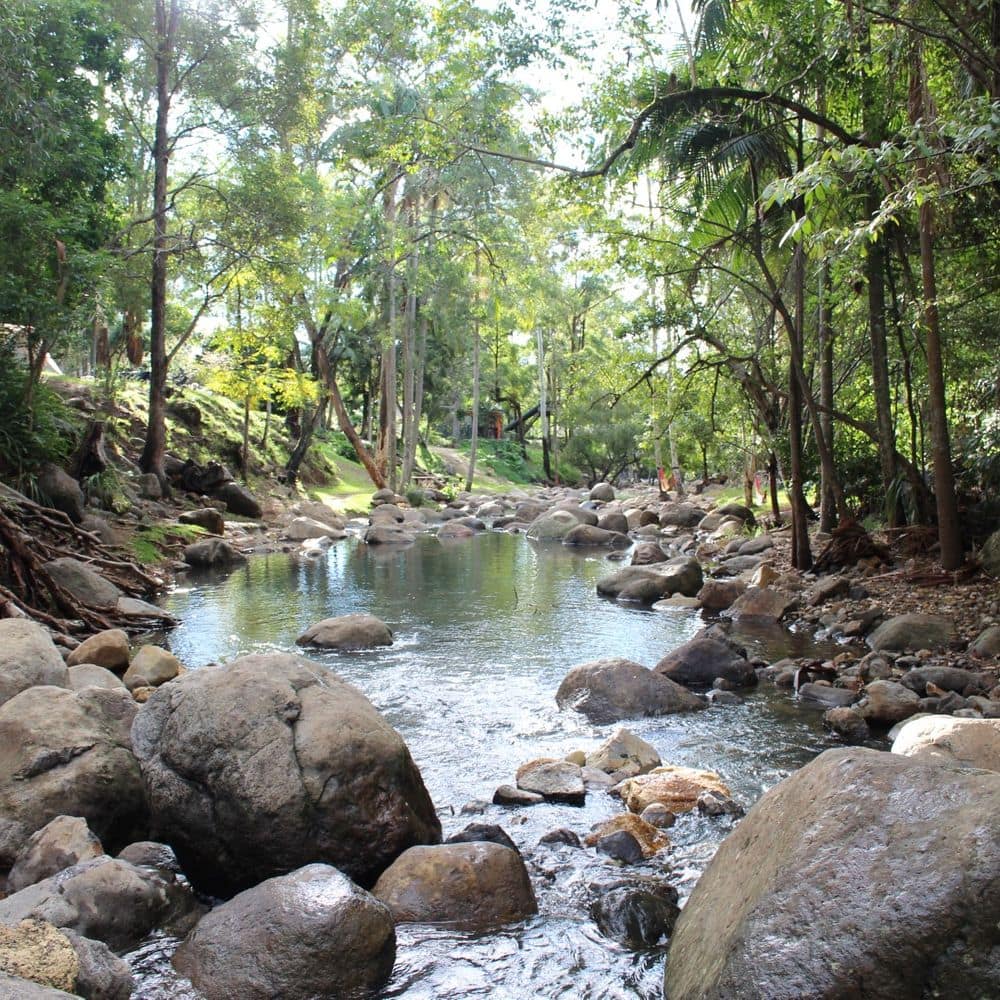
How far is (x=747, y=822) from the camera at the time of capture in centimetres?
400

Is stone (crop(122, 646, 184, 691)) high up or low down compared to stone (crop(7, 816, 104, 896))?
up

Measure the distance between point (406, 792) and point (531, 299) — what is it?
67.4ft

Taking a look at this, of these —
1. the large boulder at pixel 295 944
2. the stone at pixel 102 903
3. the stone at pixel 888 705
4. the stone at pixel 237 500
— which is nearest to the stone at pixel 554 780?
the large boulder at pixel 295 944

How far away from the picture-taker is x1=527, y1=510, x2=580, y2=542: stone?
2584 centimetres

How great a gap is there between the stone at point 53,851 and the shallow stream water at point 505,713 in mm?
698

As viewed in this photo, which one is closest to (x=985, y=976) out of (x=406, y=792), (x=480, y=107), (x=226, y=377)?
(x=406, y=792)

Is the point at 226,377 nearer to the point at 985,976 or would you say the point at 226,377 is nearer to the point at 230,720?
the point at 230,720

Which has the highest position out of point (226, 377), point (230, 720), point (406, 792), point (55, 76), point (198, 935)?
point (55, 76)

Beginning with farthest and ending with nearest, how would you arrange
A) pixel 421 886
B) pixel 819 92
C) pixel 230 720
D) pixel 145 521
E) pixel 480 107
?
pixel 145 521 → pixel 480 107 → pixel 819 92 → pixel 230 720 → pixel 421 886

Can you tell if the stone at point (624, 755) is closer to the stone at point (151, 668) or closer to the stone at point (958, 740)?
the stone at point (958, 740)

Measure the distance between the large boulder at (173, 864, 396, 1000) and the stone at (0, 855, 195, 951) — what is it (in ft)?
1.21

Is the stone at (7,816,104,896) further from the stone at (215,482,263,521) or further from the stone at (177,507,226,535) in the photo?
the stone at (215,482,263,521)

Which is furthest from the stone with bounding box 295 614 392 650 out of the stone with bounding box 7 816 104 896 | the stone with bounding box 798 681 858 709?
the stone with bounding box 7 816 104 896

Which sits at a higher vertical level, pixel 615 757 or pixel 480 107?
pixel 480 107
